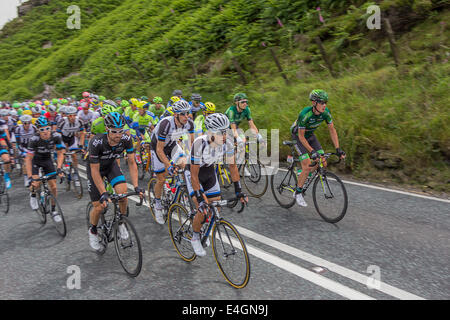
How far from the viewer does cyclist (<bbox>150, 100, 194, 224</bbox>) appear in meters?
6.25

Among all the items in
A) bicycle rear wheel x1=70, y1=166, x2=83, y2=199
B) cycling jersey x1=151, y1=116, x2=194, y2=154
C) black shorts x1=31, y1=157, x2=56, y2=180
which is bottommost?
bicycle rear wheel x1=70, y1=166, x2=83, y2=199

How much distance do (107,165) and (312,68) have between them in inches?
412

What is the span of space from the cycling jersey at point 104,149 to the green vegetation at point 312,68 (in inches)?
223

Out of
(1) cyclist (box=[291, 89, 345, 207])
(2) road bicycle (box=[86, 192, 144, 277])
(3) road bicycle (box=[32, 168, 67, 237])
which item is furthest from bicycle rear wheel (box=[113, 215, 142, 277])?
(1) cyclist (box=[291, 89, 345, 207])

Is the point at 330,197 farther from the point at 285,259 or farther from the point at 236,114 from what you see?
the point at 236,114

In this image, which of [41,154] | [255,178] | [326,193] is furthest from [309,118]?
[41,154]

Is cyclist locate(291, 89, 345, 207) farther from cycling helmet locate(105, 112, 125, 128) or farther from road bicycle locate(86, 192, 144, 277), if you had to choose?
cycling helmet locate(105, 112, 125, 128)

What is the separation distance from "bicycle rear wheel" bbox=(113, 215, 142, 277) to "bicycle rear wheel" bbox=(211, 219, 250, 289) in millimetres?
1076

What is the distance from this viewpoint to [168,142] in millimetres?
6855

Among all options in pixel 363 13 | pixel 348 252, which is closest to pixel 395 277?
pixel 348 252

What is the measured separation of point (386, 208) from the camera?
6371 mm

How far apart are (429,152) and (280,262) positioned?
503cm

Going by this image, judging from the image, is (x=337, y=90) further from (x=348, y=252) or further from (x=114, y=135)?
(x=114, y=135)

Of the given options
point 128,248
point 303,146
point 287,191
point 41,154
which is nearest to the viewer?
point 128,248
